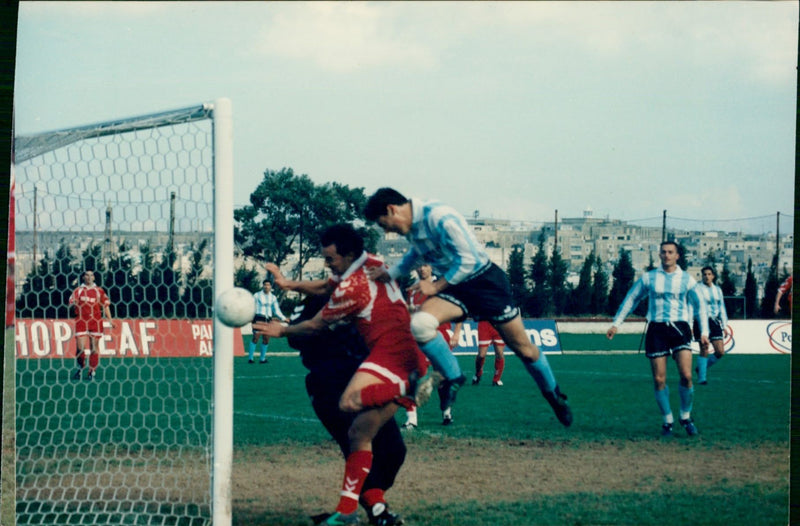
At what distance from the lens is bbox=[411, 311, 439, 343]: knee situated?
14.7ft

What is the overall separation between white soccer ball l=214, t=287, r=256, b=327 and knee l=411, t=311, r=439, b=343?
0.88m

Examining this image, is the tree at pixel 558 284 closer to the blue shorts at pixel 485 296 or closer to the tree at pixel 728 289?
the tree at pixel 728 289

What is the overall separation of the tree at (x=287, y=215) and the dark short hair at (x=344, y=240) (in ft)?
1.43

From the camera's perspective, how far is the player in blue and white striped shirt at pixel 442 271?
453cm

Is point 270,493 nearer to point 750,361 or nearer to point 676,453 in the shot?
point 676,453

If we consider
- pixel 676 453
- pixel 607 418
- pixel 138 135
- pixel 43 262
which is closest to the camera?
pixel 138 135

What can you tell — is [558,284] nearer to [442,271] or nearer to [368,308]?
[442,271]

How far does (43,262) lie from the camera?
5.44 metres

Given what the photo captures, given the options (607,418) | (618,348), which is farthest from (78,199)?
(618,348)

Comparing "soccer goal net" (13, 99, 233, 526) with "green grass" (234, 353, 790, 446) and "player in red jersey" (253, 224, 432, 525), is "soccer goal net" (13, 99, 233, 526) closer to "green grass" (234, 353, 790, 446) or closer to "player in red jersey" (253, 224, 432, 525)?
"player in red jersey" (253, 224, 432, 525)

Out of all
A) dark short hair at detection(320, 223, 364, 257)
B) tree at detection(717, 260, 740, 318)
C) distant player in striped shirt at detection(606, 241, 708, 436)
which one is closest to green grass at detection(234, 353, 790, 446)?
distant player in striped shirt at detection(606, 241, 708, 436)

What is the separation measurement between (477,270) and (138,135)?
2.08 metres

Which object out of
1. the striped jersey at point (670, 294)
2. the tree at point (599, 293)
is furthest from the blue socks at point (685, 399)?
the tree at point (599, 293)

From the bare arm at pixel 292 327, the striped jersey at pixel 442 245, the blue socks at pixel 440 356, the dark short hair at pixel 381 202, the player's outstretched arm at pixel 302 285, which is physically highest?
the dark short hair at pixel 381 202
